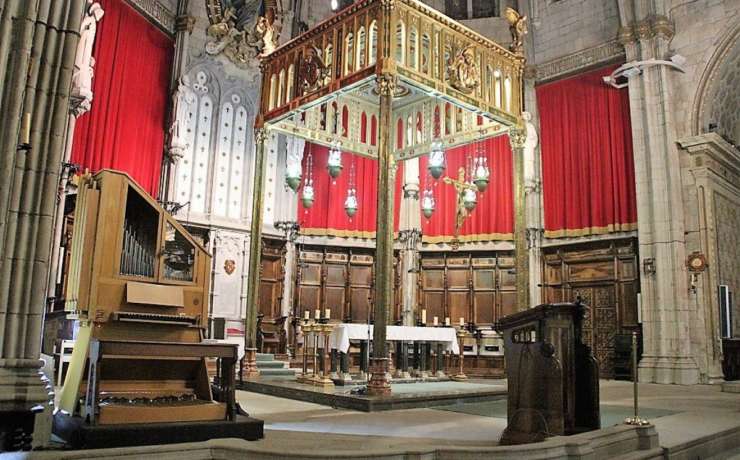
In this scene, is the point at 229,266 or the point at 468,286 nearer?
the point at 229,266

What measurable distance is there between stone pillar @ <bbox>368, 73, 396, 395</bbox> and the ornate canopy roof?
38cm

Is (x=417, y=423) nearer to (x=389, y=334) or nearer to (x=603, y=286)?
(x=389, y=334)

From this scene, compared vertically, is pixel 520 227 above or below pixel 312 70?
below

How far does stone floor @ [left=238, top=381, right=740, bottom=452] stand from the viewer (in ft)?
14.0

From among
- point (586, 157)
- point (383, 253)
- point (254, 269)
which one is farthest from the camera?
point (586, 157)

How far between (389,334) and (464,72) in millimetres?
3587

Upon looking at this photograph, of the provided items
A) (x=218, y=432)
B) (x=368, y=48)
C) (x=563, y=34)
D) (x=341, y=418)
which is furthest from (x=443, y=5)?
(x=218, y=432)

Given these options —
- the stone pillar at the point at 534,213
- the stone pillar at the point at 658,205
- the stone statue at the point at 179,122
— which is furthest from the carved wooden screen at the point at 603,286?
the stone statue at the point at 179,122

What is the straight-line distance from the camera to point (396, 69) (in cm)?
700

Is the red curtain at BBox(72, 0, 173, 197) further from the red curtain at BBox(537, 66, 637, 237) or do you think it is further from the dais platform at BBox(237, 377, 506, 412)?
the red curtain at BBox(537, 66, 637, 237)

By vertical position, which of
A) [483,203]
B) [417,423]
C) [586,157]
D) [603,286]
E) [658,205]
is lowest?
[417,423]

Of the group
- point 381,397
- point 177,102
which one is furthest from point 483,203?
point 381,397

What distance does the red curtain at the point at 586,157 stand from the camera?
1223 cm

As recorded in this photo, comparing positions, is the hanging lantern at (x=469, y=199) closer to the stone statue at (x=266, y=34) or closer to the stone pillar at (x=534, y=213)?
the stone statue at (x=266, y=34)
